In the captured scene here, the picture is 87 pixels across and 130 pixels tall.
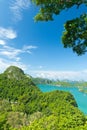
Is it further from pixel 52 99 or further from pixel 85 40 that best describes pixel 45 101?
pixel 85 40

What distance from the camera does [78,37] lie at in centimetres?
1011

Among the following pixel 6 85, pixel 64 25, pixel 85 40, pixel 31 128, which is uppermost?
pixel 6 85

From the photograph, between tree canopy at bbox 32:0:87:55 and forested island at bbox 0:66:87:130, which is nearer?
tree canopy at bbox 32:0:87:55

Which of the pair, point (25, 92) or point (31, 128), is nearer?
point (31, 128)

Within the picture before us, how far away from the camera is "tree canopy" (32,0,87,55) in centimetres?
961

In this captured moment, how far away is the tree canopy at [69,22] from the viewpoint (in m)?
9.61

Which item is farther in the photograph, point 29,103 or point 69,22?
point 29,103

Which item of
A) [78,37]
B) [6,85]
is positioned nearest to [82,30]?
[78,37]

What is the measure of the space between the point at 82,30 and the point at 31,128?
6.49 metres

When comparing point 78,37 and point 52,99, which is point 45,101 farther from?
point 78,37

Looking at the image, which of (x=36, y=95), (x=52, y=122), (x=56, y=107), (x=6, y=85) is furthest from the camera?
(x=6, y=85)

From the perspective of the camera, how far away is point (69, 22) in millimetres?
10148

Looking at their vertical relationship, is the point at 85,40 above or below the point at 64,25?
below

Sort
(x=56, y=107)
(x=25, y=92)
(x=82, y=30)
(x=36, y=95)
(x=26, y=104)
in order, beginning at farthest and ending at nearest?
(x=25, y=92) < (x=36, y=95) < (x=26, y=104) < (x=56, y=107) < (x=82, y=30)
